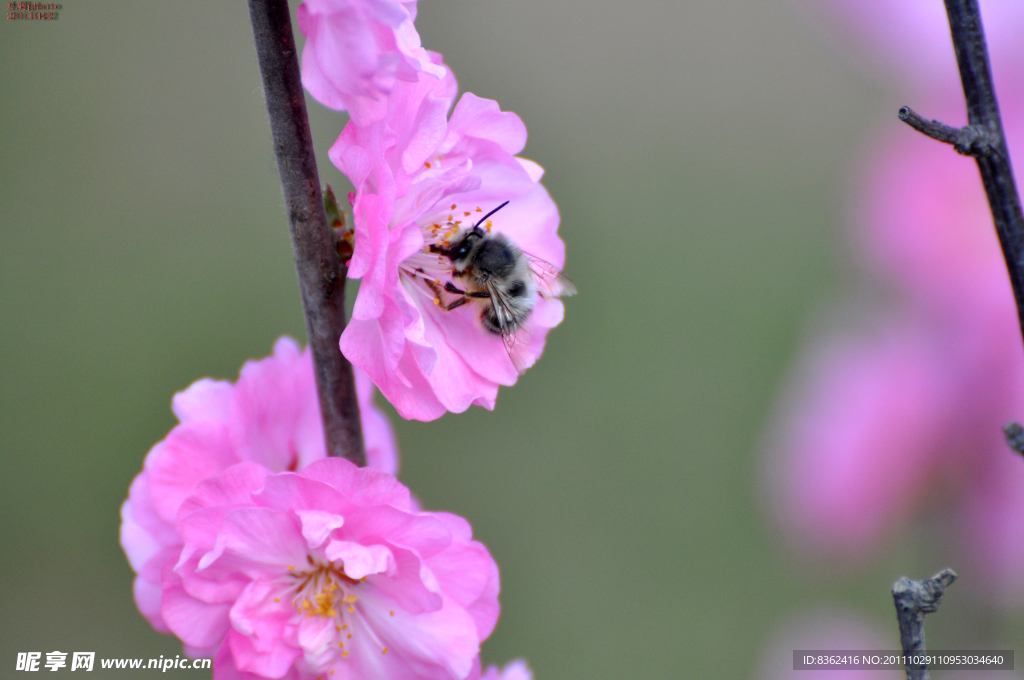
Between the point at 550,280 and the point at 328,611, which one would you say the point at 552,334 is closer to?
the point at 550,280

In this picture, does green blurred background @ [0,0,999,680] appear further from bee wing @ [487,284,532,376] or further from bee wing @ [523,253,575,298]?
bee wing @ [487,284,532,376]

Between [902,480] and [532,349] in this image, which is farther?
[902,480]

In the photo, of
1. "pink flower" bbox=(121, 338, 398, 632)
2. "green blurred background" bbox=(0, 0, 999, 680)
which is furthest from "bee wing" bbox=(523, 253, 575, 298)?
"green blurred background" bbox=(0, 0, 999, 680)

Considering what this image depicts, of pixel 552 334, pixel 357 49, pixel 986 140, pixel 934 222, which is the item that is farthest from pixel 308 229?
pixel 552 334

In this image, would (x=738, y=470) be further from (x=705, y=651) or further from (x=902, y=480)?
(x=902, y=480)

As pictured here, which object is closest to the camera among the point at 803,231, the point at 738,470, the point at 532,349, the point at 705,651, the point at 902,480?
the point at 532,349

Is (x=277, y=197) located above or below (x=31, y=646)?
above

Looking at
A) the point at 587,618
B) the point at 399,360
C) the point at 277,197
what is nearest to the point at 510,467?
the point at 587,618
